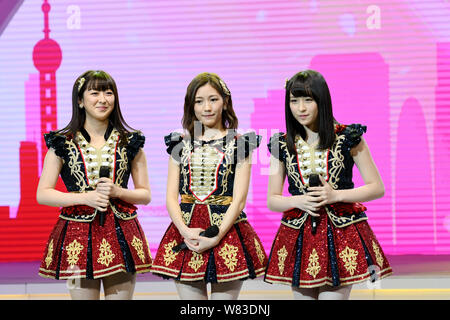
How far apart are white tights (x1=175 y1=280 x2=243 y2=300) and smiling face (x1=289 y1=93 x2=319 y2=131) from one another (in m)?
0.77

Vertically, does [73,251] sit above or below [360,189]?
below

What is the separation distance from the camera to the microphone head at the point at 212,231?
8.64 feet

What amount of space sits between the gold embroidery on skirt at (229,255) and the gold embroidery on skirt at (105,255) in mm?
493

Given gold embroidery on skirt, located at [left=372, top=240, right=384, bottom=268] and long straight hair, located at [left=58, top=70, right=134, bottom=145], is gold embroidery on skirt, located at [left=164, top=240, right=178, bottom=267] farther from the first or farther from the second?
gold embroidery on skirt, located at [left=372, top=240, right=384, bottom=268]

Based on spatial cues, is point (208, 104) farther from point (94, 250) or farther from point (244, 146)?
point (94, 250)

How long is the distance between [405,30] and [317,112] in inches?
102

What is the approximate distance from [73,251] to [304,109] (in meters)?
1.20

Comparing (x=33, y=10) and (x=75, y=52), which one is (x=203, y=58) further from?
(x=33, y=10)

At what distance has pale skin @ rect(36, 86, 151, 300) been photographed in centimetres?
274

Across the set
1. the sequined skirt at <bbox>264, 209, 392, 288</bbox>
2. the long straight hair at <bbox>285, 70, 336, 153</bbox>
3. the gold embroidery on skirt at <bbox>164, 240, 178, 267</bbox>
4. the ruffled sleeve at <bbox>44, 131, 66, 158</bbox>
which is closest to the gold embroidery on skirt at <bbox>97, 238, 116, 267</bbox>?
the gold embroidery on skirt at <bbox>164, 240, 178, 267</bbox>

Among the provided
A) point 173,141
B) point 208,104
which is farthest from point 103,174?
point 208,104

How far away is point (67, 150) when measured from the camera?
286 centimetres

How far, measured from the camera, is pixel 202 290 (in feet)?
8.87
